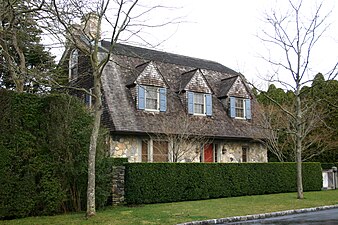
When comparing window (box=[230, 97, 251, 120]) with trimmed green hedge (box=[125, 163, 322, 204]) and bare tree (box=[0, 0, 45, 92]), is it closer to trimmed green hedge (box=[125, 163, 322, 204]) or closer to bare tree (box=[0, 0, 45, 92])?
trimmed green hedge (box=[125, 163, 322, 204])

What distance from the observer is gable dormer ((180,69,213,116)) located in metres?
25.4

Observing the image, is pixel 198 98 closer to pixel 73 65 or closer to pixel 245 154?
pixel 245 154

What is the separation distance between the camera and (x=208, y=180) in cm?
1983

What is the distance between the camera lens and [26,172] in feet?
45.1

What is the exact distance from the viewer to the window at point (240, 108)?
27.3 metres

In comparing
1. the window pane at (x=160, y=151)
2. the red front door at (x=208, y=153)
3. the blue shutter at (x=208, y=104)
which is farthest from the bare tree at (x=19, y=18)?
the red front door at (x=208, y=153)

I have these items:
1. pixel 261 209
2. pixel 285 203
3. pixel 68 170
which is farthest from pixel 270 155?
pixel 68 170

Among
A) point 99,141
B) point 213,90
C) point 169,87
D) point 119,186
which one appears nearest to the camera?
point 99,141

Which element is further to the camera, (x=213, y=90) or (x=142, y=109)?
(x=213, y=90)

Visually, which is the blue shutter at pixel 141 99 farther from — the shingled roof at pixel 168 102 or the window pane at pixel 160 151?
the window pane at pixel 160 151

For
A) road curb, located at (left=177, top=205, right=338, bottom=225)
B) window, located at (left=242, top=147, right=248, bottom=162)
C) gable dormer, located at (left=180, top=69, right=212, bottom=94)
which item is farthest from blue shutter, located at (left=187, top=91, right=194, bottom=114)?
road curb, located at (left=177, top=205, right=338, bottom=225)

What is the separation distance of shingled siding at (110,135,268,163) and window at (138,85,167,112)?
2.00 meters

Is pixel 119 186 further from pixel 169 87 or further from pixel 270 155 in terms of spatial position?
pixel 270 155

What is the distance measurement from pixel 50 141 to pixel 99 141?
73.8 inches
